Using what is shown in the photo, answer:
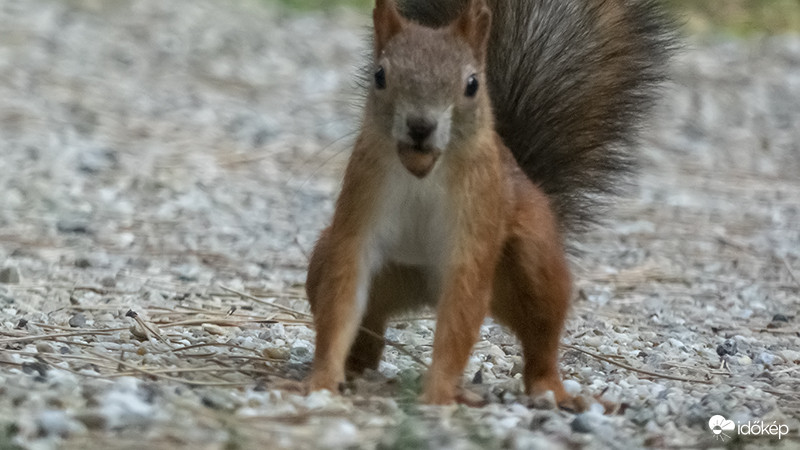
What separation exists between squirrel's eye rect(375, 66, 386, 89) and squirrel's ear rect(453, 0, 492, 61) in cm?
20

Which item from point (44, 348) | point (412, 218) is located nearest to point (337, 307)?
point (412, 218)

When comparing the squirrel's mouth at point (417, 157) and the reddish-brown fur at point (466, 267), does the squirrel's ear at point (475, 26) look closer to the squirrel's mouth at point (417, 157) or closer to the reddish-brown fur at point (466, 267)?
the reddish-brown fur at point (466, 267)

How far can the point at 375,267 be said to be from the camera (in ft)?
8.05

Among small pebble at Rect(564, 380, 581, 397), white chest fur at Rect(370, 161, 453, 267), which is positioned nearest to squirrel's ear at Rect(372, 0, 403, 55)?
white chest fur at Rect(370, 161, 453, 267)

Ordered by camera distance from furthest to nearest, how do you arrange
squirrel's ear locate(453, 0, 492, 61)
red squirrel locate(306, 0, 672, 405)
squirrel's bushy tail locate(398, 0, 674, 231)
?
squirrel's bushy tail locate(398, 0, 674, 231)
squirrel's ear locate(453, 0, 492, 61)
red squirrel locate(306, 0, 672, 405)

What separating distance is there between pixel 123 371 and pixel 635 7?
1.58 metres

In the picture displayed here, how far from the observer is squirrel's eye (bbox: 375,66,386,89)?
2.34m

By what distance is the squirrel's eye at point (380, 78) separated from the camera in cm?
234

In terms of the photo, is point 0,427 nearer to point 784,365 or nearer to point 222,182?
point 784,365

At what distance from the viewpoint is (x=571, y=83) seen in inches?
120

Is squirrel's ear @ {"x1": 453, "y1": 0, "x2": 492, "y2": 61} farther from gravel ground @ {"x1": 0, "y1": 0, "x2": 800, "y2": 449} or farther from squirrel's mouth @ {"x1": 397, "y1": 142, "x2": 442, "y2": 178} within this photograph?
gravel ground @ {"x1": 0, "y1": 0, "x2": 800, "y2": 449}

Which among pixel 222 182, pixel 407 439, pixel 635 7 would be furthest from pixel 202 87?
pixel 407 439

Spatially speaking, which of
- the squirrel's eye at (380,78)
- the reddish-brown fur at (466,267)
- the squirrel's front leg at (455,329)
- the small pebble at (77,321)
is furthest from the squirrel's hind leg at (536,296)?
the small pebble at (77,321)

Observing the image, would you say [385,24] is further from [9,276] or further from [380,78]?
[9,276]
